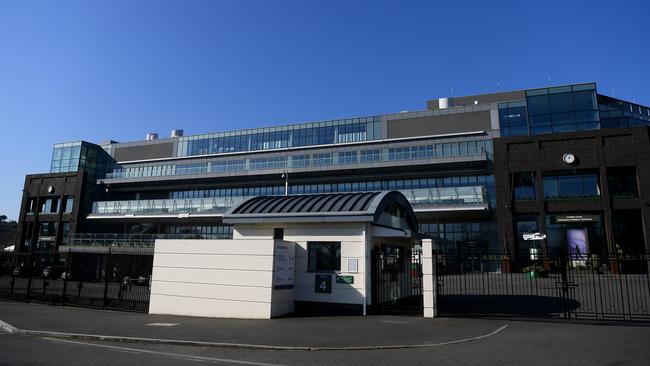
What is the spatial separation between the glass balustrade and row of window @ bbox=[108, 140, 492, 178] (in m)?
6.78

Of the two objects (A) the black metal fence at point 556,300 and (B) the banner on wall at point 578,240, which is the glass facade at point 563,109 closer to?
(B) the banner on wall at point 578,240

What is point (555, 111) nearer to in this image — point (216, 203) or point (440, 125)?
point (440, 125)

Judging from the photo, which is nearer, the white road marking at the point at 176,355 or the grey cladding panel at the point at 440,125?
the white road marking at the point at 176,355

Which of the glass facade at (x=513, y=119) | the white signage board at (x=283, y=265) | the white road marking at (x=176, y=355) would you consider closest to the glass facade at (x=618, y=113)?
the glass facade at (x=513, y=119)

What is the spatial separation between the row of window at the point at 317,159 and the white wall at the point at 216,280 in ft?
124

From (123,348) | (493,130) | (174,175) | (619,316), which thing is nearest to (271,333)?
(123,348)

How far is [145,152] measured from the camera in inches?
2795

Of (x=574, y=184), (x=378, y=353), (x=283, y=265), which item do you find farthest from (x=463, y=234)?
(x=378, y=353)

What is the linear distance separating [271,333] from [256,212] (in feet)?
23.2

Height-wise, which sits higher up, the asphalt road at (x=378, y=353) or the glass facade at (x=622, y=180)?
the glass facade at (x=622, y=180)

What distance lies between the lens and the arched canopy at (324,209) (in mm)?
16688

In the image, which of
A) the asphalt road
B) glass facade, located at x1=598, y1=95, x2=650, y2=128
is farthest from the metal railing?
glass facade, located at x1=598, y1=95, x2=650, y2=128

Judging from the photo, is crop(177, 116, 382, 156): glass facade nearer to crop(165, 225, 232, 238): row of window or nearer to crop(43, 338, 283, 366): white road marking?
crop(165, 225, 232, 238): row of window

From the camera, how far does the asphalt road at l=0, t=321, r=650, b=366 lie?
28.3 feet
